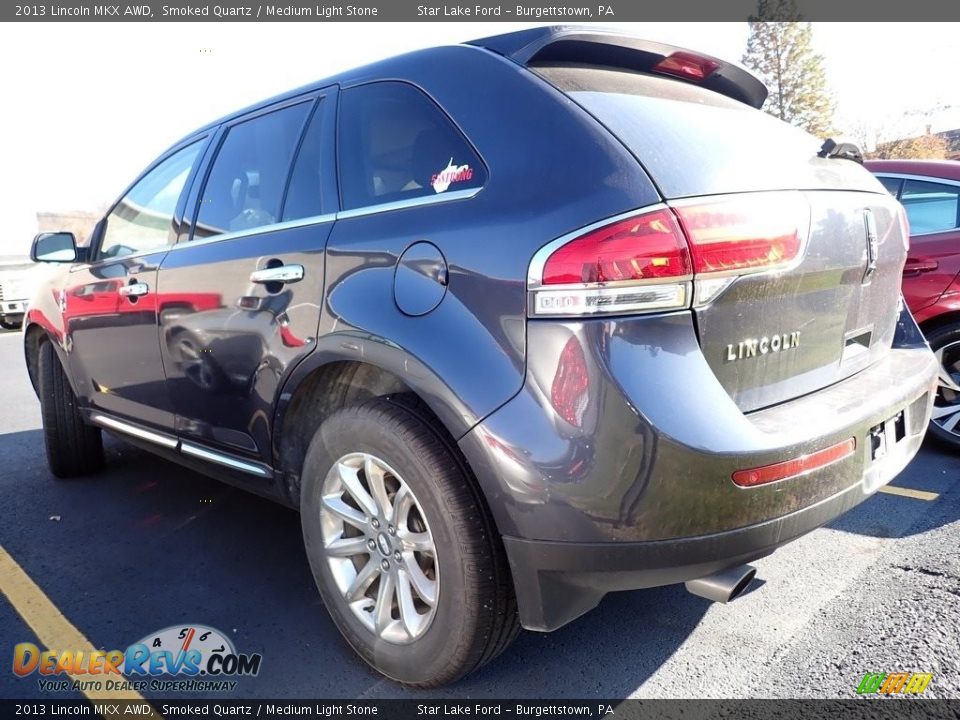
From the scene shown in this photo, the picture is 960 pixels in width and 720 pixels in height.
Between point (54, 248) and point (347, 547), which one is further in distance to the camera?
point (54, 248)

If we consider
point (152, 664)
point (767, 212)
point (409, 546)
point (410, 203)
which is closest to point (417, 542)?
point (409, 546)

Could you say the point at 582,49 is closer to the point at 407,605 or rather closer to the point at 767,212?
the point at 767,212

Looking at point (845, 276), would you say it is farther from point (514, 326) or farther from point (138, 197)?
point (138, 197)

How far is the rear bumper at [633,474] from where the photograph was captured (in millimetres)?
1594

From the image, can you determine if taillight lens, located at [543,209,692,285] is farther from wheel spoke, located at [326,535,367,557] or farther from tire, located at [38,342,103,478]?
tire, located at [38,342,103,478]

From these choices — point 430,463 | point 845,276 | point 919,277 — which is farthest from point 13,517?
point 919,277

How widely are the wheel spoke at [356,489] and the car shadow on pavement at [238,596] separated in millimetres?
586

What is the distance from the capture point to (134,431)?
11.2ft

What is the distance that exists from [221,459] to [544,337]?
5.63ft

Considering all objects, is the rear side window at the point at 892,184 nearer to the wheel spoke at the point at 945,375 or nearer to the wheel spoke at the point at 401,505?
the wheel spoke at the point at 945,375

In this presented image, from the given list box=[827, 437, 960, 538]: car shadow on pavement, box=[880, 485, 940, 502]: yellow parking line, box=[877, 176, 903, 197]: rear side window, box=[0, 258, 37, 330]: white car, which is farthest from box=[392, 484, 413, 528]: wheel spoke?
box=[0, 258, 37, 330]: white car

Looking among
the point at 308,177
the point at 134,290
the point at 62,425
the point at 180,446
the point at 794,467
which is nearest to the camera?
the point at 794,467

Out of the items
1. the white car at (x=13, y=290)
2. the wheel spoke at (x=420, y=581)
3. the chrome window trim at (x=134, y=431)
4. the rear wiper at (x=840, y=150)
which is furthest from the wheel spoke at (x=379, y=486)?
the white car at (x=13, y=290)

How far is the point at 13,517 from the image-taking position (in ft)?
12.2
